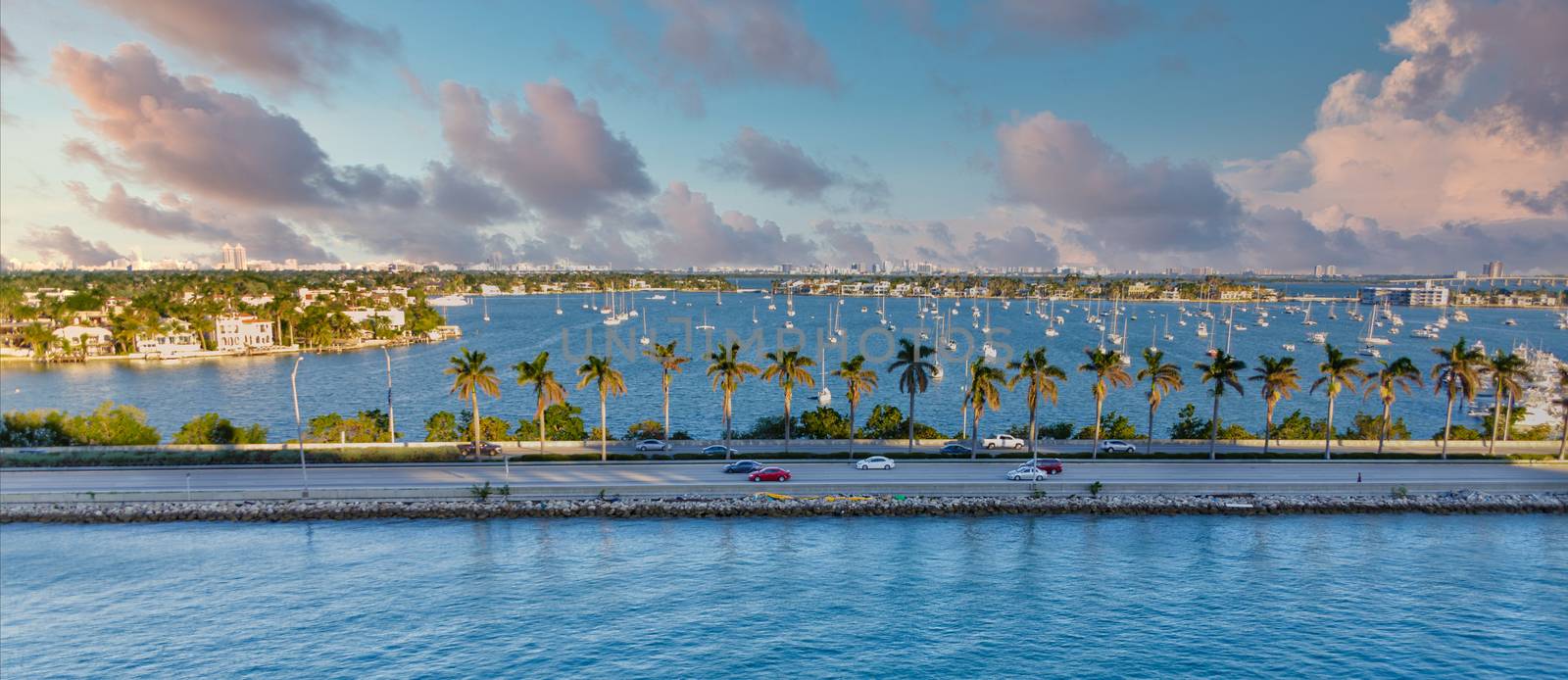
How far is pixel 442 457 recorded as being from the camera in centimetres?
5484

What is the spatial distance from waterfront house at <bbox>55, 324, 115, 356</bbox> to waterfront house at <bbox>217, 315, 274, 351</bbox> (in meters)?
17.0

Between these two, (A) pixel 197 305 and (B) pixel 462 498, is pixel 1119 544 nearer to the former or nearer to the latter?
(B) pixel 462 498

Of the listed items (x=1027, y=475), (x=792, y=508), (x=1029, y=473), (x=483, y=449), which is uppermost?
(x=483, y=449)

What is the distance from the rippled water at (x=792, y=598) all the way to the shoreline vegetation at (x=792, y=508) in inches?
38.6

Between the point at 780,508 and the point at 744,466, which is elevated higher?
the point at 744,466

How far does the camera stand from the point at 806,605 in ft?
117

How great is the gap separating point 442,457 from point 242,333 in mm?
124149

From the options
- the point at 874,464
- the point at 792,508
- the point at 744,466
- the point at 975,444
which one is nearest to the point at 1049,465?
the point at 975,444

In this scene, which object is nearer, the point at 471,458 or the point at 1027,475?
the point at 1027,475

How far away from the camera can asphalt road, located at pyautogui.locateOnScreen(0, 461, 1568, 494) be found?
4850cm

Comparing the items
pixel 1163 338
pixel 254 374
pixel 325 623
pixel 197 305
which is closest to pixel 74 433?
pixel 325 623

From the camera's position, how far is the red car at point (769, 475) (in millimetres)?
49781

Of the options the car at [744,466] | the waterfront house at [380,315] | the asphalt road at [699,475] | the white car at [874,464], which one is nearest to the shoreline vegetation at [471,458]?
the asphalt road at [699,475]

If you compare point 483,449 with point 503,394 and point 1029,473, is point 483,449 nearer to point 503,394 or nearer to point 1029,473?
point 1029,473
